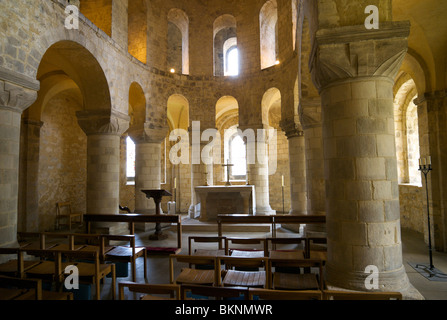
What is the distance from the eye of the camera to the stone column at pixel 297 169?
9.29 m

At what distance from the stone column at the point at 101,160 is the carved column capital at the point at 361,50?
6.28 meters

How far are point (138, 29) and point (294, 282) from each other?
35.2 ft

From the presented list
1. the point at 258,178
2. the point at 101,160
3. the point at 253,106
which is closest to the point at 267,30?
the point at 253,106

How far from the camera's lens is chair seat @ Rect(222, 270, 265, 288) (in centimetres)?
326

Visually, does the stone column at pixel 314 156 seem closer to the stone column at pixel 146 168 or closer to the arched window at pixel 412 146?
the arched window at pixel 412 146

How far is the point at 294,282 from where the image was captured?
333 cm

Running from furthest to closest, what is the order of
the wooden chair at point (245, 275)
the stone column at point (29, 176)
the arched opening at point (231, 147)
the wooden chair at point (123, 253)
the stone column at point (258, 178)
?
the arched opening at point (231, 147) < the stone column at point (258, 178) < the stone column at point (29, 176) < the wooden chair at point (123, 253) < the wooden chair at point (245, 275)

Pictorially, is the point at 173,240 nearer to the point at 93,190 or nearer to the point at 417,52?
the point at 93,190

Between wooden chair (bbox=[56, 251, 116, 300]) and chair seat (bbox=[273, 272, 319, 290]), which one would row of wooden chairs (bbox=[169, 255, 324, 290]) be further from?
wooden chair (bbox=[56, 251, 116, 300])

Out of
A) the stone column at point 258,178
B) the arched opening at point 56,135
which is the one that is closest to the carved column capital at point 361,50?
the arched opening at point 56,135

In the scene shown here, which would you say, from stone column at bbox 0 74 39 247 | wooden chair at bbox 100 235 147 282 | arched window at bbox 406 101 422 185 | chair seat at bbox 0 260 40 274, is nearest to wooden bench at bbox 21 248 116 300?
chair seat at bbox 0 260 40 274

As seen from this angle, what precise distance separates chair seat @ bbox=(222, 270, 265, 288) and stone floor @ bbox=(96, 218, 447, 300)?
160cm

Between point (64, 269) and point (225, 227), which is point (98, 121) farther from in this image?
point (225, 227)
